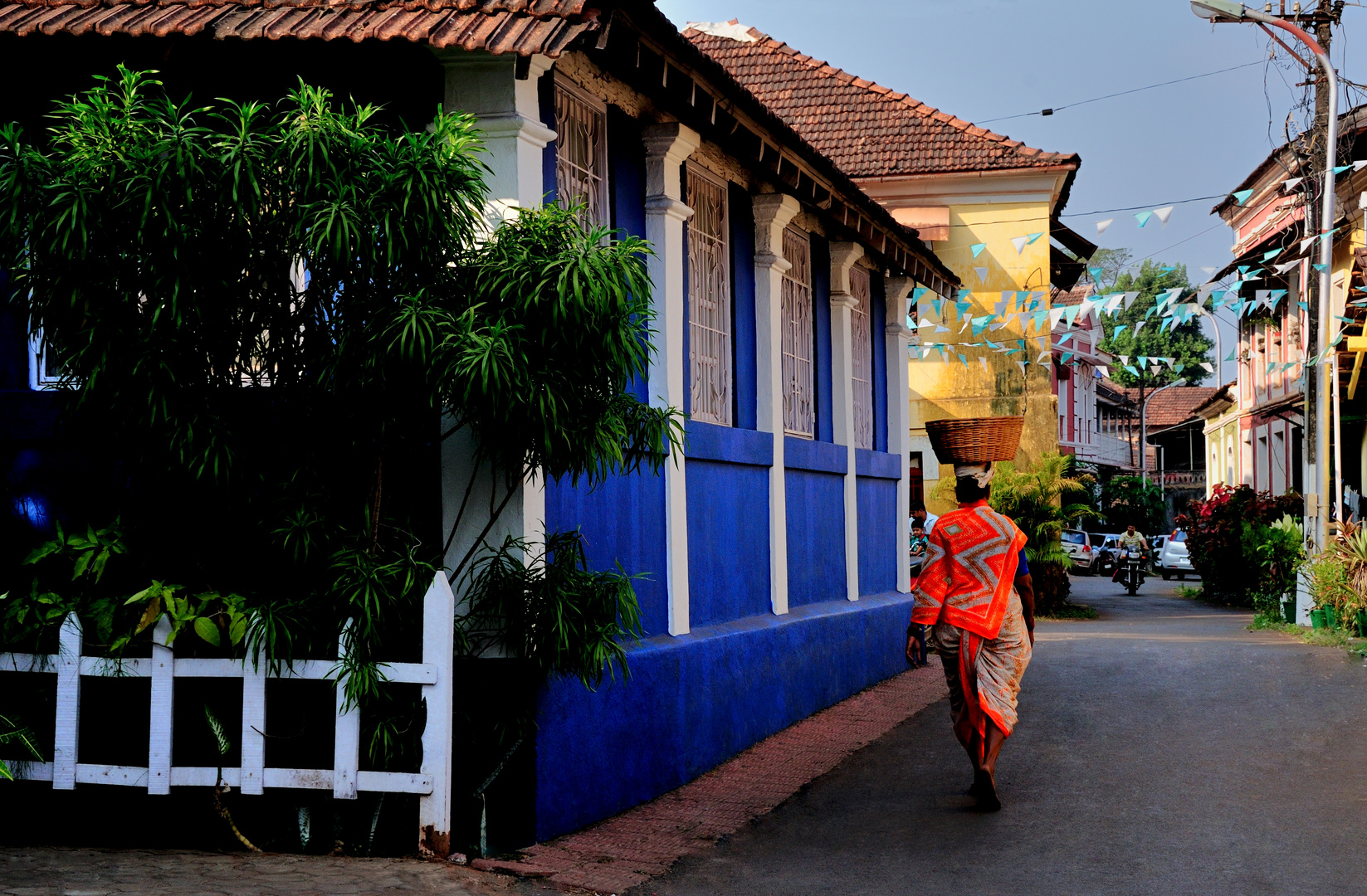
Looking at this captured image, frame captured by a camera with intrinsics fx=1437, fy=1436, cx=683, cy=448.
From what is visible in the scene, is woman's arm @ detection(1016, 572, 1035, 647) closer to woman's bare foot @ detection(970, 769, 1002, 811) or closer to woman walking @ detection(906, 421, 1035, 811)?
woman walking @ detection(906, 421, 1035, 811)

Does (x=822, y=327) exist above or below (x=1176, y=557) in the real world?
above

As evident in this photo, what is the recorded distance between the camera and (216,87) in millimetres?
6195

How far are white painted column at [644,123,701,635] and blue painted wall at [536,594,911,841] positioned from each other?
42 centimetres

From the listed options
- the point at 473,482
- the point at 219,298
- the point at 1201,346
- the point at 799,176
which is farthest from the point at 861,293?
the point at 1201,346

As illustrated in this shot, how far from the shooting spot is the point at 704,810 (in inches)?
282

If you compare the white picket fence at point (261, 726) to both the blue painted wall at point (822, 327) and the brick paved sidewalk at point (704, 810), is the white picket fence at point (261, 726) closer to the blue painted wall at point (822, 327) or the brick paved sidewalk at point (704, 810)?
the brick paved sidewalk at point (704, 810)

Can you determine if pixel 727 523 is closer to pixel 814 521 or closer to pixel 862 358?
pixel 814 521

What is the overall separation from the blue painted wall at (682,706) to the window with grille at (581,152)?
2.27 meters

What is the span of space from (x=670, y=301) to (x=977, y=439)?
3.80 metres

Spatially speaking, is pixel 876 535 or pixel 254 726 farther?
pixel 876 535

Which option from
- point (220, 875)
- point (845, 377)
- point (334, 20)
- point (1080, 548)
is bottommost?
point (220, 875)

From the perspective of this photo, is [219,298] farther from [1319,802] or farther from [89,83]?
[1319,802]

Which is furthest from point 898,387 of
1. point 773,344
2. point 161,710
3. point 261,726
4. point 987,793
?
point 161,710

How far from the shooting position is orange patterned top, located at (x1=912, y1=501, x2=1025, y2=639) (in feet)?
23.7
